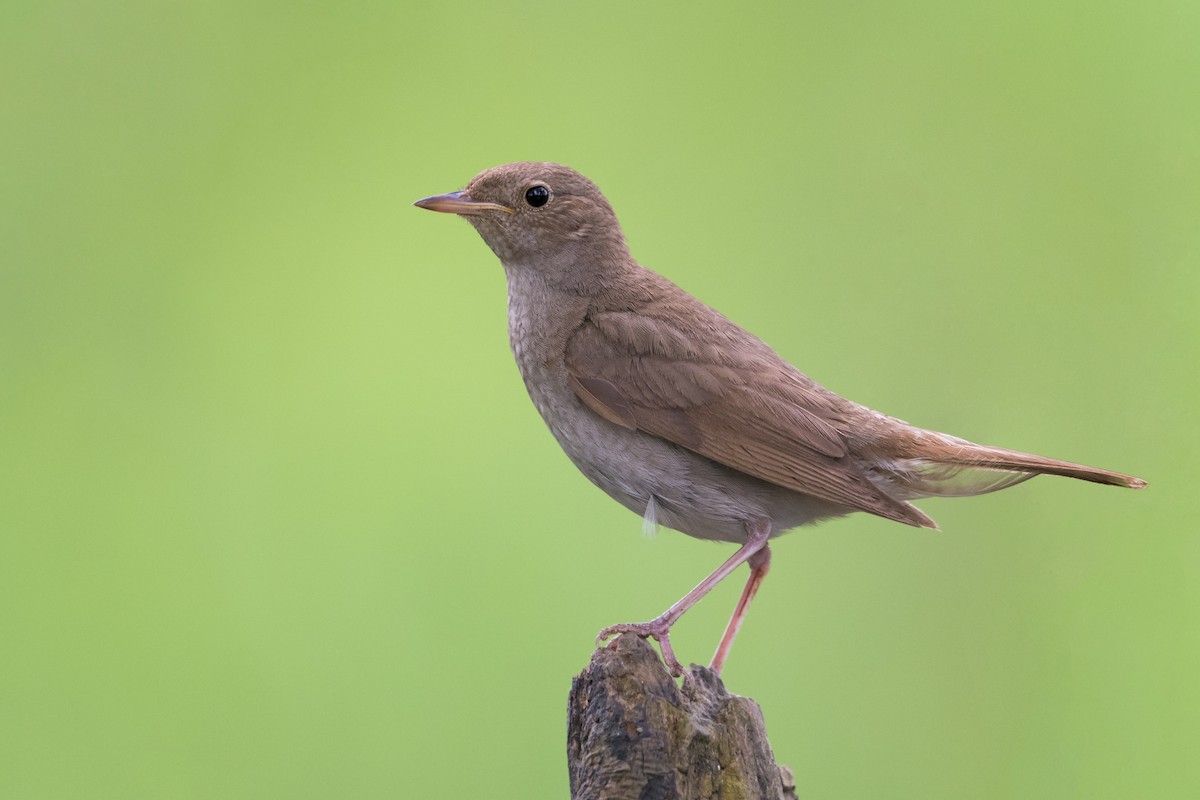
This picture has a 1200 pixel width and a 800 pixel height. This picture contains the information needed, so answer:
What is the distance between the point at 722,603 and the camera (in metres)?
6.03

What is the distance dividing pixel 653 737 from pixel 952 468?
1712mm

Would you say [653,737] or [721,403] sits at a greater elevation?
[721,403]

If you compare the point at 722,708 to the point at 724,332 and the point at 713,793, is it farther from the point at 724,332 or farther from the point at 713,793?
the point at 724,332

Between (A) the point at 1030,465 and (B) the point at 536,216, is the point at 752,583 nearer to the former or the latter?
(A) the point at 1030,465

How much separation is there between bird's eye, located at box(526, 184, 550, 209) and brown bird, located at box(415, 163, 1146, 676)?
59mm

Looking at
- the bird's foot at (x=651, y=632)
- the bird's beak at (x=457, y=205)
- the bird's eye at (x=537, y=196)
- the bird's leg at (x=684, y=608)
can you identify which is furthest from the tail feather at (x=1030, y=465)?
the bird's beak at (x=457, y=205)

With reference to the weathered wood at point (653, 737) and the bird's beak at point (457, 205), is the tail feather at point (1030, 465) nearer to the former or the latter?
the weathered wood at point (653, 737)

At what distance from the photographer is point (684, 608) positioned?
4.00 m

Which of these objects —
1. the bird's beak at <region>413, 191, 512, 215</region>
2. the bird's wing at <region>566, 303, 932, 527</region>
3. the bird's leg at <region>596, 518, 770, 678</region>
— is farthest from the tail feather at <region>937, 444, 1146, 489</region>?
the bird's beak at <region>413, 191, 512, 215</region>

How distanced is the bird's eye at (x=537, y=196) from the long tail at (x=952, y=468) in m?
1.60

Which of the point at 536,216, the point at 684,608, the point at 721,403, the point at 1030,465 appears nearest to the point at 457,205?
the point at 536,216

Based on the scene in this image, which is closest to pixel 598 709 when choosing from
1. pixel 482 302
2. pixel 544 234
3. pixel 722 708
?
pixel 722 708

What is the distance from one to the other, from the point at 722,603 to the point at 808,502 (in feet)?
5.87

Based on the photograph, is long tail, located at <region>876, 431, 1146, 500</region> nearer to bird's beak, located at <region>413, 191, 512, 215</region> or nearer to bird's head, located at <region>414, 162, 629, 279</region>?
bird's head, located at <region>414, 162, 629, 279</region>
